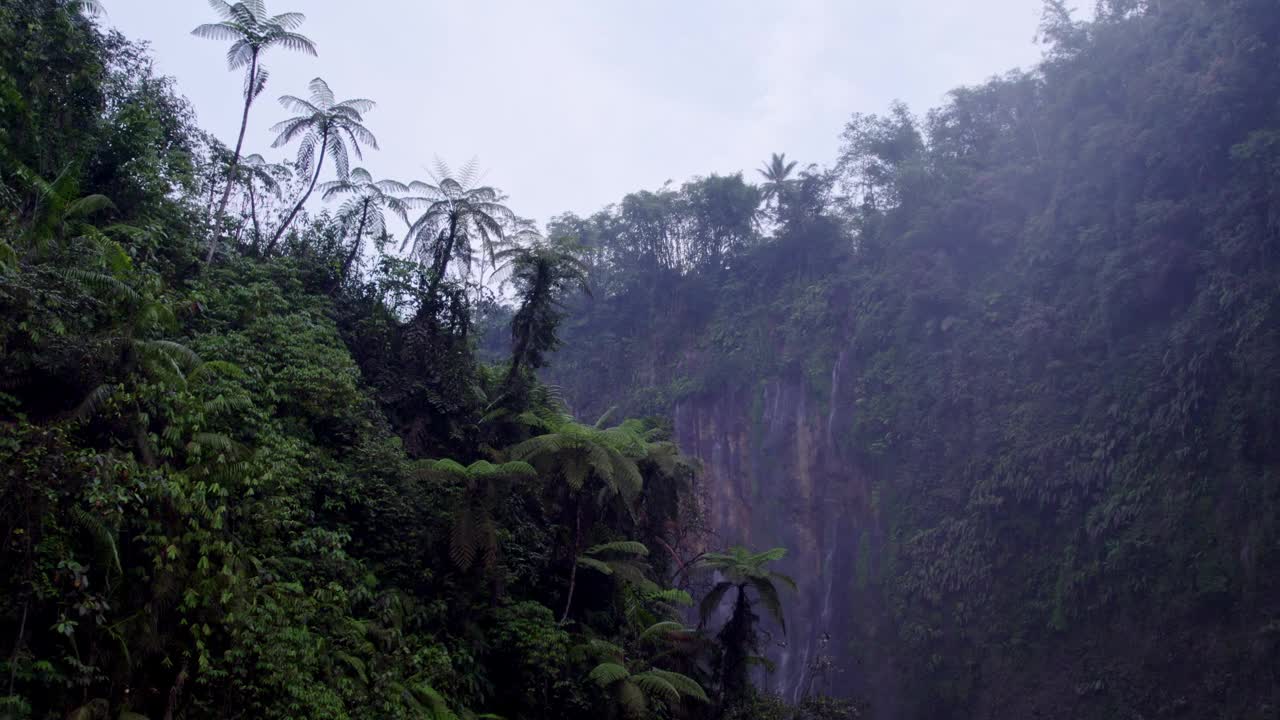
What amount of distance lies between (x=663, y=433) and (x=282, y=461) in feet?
36.7

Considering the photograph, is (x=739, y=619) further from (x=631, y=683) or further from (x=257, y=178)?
(x=257, y=178)

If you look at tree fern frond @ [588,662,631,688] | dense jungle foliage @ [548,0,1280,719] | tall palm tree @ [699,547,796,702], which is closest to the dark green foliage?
tree fern frond @ [588,662,631,688]

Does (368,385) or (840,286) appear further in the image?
(840,286)

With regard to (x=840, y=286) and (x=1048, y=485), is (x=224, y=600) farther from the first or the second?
(x=840, y=286)

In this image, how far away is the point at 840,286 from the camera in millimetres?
30203

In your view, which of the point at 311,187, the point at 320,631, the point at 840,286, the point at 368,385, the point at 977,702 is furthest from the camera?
the point at 840,286

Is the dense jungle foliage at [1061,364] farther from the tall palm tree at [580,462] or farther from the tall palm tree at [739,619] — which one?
the tall palm tree at [580,462]

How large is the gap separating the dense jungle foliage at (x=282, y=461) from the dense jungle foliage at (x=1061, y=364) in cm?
653

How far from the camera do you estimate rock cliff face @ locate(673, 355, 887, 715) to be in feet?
79.5

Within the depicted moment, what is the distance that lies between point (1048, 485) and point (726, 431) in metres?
13.7

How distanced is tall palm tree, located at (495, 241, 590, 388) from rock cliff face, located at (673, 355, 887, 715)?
9.41 metres

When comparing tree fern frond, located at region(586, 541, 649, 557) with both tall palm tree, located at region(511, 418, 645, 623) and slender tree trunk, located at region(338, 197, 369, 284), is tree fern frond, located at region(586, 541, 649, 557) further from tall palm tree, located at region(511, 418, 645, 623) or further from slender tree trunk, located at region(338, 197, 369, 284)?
slender tree trunk, located at region(338, 197, 369, 284)

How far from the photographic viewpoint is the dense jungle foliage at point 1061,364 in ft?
52.6

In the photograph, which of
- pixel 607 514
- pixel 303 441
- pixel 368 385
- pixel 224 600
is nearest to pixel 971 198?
pixel 607 514
